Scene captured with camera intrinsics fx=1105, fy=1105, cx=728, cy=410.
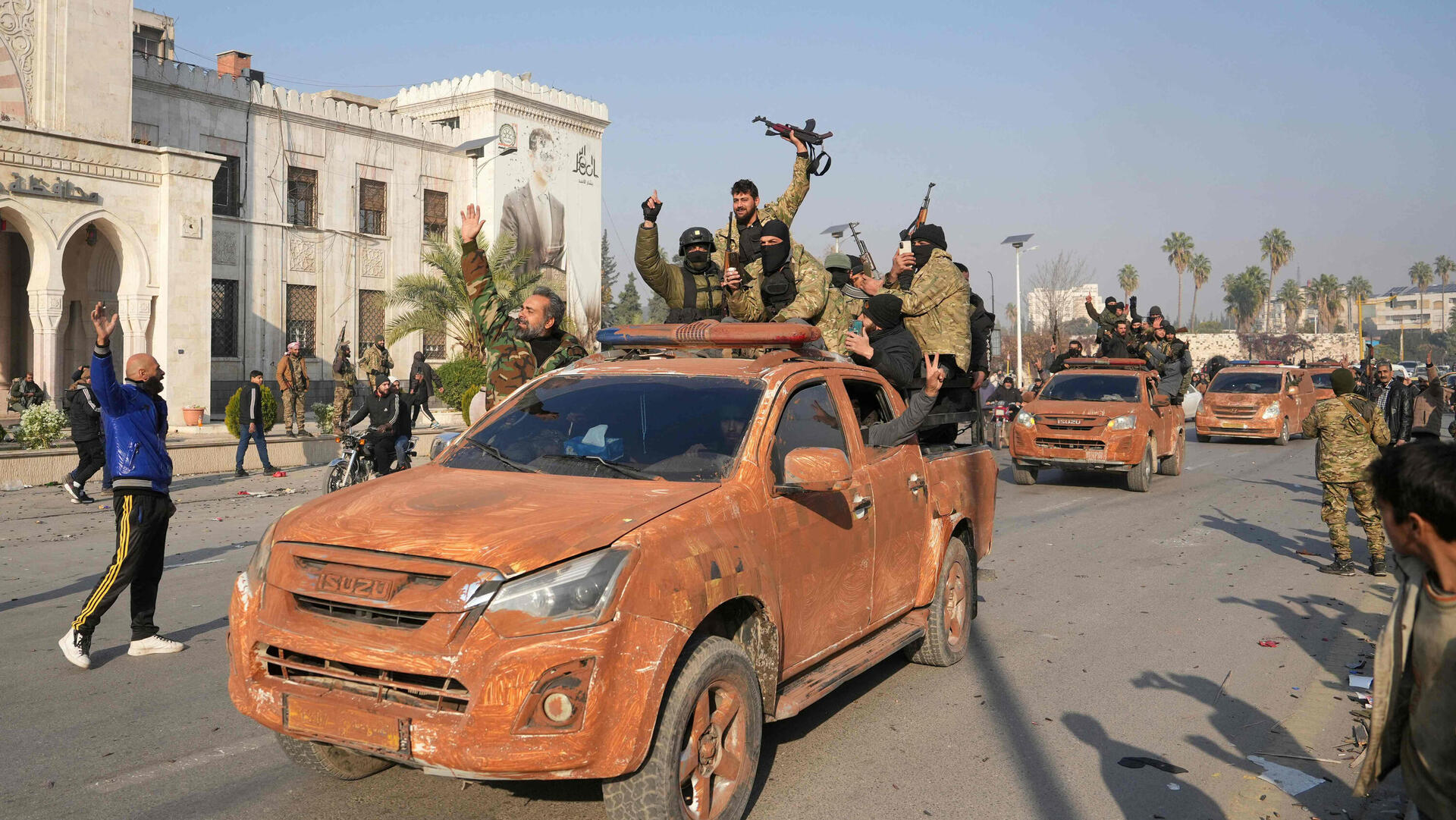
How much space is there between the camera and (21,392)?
2372cm

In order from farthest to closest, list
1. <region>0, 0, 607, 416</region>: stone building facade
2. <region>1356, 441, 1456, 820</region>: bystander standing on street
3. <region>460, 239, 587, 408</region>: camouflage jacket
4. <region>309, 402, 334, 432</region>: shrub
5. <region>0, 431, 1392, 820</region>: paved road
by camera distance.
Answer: <region>0, 0, 607, 416</region>: stone building facade < <region>309, 402, 334, 432</region>: shrub < <region>460, 239, 587, 408</region>: camouflage jacket < <region>0, 431, 1392, 820</region>: paved road < <region>1356, 441, 1456, 820</region>: bystander standing on street

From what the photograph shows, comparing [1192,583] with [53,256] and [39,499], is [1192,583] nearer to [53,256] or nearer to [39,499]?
[39,499]

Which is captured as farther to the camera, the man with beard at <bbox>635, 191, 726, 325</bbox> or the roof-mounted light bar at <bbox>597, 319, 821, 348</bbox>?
the man with beard at <bbox>635, 191, 726, 325</bbox>

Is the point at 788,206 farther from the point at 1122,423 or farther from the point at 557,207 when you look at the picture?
the point at 557,207

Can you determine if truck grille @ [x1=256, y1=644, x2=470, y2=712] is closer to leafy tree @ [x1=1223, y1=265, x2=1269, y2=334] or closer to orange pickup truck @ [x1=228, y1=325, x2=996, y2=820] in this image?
orange pickup truck @ [x1=228, y1=325, x2=996, y2=820]

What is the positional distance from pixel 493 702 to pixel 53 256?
25668mm

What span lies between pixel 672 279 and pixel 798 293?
0.98m

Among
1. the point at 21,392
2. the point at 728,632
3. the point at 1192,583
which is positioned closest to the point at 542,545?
the point at 728,632

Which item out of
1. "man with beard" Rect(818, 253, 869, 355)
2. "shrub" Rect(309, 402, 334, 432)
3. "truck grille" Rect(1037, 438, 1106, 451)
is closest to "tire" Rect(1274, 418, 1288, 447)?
"truck grille" Rect(1037, 438, 1106, 451)

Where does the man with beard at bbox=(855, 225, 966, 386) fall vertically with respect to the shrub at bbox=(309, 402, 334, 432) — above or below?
above

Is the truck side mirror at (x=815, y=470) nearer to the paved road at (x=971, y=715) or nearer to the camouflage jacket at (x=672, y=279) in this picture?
the paved road at (x=971, y=715)

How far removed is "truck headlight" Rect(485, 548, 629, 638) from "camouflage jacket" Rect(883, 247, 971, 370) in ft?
17.3

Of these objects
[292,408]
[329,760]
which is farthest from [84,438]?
[329,760]

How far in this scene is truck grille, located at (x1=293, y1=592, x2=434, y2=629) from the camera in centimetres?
360
